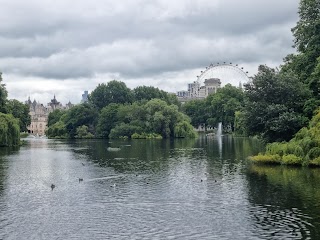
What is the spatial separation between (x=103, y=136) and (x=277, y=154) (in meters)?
93.4

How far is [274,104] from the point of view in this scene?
48219mm

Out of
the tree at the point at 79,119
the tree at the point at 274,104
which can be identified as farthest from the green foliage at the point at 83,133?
the tree at the point at 274,104

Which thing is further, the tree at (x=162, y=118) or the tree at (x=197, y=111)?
the tree at (x=197, y=111)

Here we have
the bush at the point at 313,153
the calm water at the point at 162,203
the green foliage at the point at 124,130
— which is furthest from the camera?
the green foliage at the point at 124,130

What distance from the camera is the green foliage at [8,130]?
257ft

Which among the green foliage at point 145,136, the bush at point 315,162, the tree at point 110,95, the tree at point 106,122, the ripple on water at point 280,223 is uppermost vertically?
the tree at point 110,95

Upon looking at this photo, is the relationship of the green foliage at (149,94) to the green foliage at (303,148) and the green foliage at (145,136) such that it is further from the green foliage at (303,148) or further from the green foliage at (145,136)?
the green foliage at (303,148)

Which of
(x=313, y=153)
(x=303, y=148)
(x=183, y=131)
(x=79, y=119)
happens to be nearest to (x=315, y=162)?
(x=313, y=153)

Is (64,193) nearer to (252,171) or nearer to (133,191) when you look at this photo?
(133,191)

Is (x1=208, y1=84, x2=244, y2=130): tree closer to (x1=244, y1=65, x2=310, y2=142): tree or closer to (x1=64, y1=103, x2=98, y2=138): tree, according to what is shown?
(x1=64, y1=103, x2=98, y2=138): tree

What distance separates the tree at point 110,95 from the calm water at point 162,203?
106 metres

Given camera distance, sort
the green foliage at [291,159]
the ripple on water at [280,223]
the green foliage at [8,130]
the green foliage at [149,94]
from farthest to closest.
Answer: the green foliage at [149,94] < the green foliage at [8,130] < the green foliage at [291,159] < the ripple on water at [280,223]

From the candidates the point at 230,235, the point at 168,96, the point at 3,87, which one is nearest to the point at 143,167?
the point at 230,235

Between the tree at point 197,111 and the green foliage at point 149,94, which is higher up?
the green foliage at point 149,94
